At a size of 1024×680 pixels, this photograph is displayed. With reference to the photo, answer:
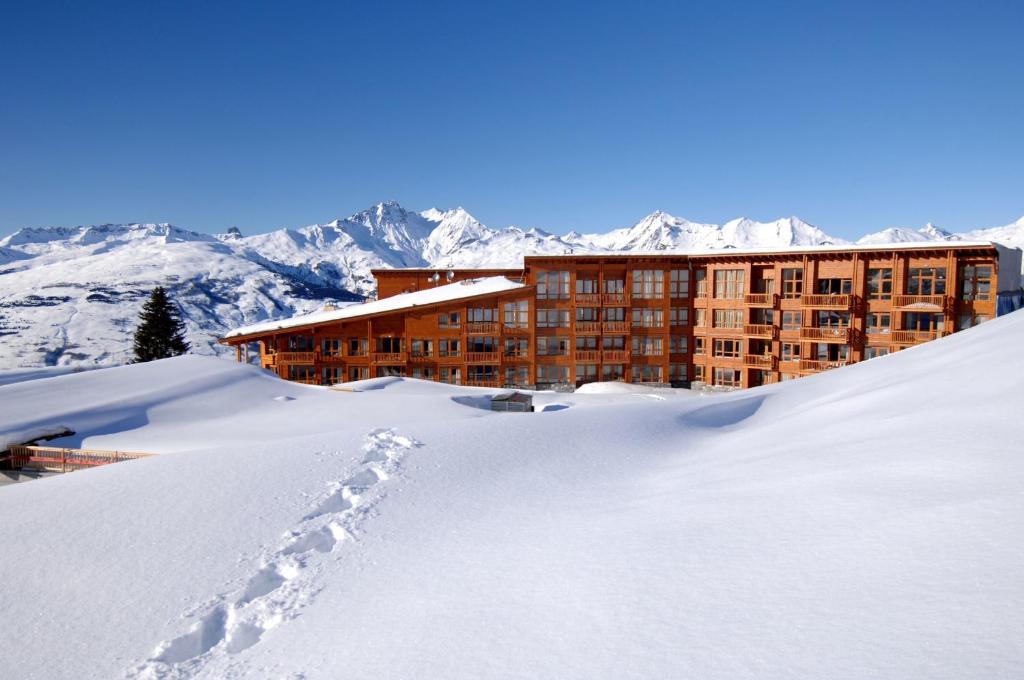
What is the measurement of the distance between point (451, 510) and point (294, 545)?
2.46 m

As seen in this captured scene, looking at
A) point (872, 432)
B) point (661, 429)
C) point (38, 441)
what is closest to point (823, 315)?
point (661, 429)

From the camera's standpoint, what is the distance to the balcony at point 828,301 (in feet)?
129

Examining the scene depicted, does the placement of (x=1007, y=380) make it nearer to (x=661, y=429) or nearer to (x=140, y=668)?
(x=661, y=429)

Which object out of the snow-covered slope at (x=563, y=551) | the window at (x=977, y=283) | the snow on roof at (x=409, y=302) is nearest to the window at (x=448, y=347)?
the snow on roof at (x=409, y=302)

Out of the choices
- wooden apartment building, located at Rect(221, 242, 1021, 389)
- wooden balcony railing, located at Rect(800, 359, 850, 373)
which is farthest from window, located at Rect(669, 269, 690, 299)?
wooden balcony railing, located at Rect(800, 359, 850, 373)

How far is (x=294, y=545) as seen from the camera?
795cm

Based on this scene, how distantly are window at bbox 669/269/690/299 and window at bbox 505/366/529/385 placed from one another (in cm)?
1419

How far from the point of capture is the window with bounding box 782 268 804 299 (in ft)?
137

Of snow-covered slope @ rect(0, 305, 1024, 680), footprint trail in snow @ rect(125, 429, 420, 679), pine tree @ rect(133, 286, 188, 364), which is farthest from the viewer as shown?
pine tree @ rect(133, 286, 188, 364)

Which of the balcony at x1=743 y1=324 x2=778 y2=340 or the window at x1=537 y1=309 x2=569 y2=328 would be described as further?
the window at x1=537 y1=309 x2=569 y2=328

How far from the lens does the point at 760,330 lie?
4256 cm

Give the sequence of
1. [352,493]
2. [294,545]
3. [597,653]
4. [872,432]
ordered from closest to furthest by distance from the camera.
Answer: [597,653] → [294,545] → [872,432] → [352,493]

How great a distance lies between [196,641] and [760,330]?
43.6m

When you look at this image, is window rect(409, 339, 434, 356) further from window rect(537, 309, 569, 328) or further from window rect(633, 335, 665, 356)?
window rect(633, 335, 665, 356)
